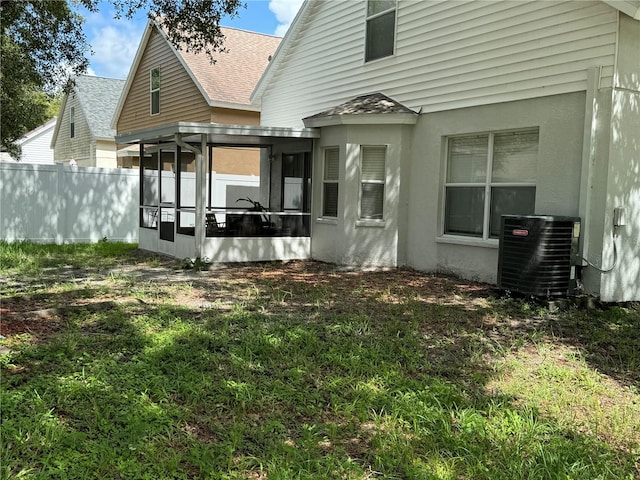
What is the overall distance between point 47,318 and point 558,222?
19.9 ft

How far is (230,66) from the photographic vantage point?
18.0 metres

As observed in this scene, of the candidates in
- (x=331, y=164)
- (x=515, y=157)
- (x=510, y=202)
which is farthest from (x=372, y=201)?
(x=515, y=157)

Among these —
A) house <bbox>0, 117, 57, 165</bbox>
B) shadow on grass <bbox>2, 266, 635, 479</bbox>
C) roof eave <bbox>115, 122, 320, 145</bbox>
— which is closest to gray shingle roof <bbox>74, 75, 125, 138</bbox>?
house <bbox>0, 117, 57, 165</bbox>

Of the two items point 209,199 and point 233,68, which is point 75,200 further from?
point 233,68

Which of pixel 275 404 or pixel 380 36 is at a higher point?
pixel 380 36

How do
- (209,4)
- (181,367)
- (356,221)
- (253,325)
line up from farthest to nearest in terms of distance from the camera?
(356,221) → (209,4) → (253,325) → (181,367)

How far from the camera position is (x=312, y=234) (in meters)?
11.6

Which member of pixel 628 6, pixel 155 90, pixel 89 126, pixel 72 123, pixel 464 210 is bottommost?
pixel 464 210

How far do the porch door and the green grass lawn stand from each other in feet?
13.9

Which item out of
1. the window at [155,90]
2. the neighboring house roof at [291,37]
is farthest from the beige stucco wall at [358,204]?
the window at [155,90]

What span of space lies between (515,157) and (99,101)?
24324 millimetres

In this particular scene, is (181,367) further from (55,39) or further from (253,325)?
(55,39)

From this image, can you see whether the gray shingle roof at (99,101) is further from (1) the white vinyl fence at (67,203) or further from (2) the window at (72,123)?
(1) the white vinyl fence at (67,203)

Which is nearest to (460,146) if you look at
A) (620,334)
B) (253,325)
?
(620,334)
